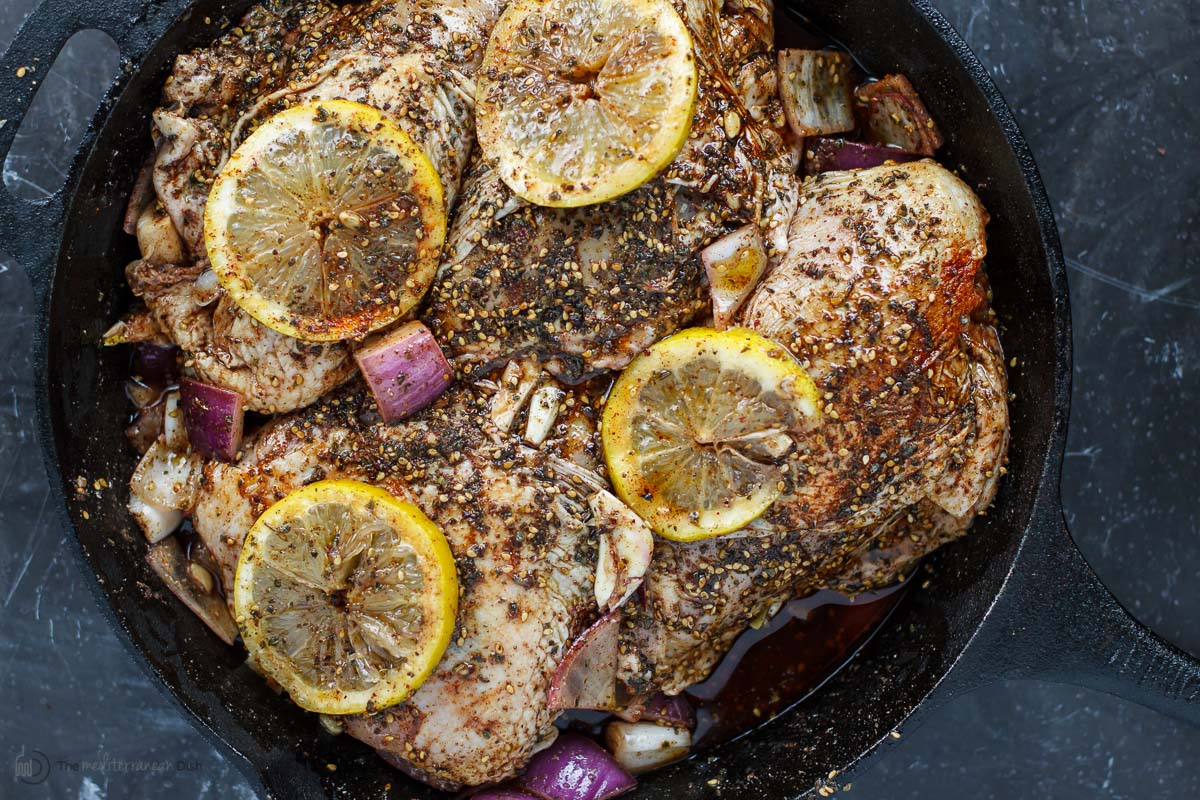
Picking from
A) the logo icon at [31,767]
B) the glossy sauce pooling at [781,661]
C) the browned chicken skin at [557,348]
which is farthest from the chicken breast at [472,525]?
the logo icon at [31,767]

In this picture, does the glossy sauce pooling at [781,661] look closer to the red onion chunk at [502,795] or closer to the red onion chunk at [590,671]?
the red onion chunk at [590,671]

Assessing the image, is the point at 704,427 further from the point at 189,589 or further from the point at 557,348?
the point at 189,589

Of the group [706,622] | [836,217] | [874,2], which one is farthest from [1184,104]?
[706,622]

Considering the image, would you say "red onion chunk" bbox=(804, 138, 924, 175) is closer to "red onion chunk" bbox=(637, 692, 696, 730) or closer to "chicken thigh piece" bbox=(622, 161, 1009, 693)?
"chicken thigh piece" bbox=(622, 161, 1009, 693)

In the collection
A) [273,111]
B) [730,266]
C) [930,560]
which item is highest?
[273,111]

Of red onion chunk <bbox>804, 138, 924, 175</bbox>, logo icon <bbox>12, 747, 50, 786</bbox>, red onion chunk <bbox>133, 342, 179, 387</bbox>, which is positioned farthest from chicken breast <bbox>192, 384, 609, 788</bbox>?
logo icon <bbox>12, 747, 50, 786</bbox>

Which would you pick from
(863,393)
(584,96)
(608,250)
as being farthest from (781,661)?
(584,96)
